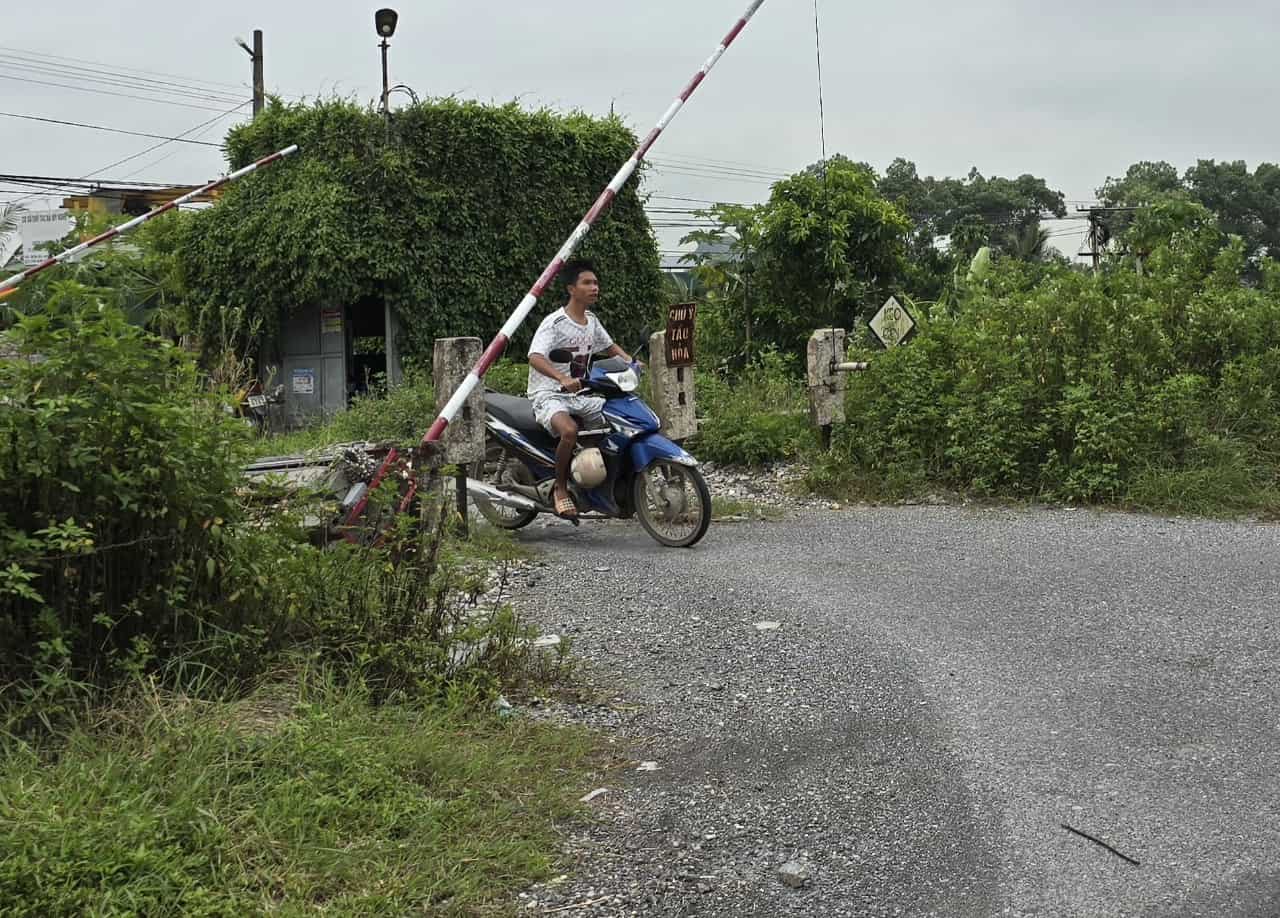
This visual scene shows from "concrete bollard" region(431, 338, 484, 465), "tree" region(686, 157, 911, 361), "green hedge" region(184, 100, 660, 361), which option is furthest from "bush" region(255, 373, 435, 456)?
"tree" region(686, 157, 911, 361)

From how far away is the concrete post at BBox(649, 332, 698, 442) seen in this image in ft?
42.0

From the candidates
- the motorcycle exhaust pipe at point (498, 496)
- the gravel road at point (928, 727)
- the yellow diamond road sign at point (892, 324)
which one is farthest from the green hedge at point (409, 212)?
the gravel road at point (928, 727)

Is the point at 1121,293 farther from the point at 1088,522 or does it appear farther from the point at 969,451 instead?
the point at 1088,522

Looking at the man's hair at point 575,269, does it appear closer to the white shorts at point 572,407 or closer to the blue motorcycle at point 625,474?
the blue motorcycle at point 625,474

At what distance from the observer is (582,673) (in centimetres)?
654

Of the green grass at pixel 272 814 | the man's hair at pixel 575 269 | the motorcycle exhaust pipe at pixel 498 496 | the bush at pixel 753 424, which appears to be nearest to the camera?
the green grass at pixel 272 814

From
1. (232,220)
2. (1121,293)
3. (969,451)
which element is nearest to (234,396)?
(969,451)

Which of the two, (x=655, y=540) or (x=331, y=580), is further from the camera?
(x=655, y=540)

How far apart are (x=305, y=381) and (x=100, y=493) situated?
17.7 meters

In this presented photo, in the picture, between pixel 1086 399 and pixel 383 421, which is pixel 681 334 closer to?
pixel 1086 399

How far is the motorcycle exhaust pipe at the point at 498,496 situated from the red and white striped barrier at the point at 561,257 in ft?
8.33

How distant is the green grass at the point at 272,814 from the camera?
3.70 m

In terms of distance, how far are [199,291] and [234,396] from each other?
17194 millimetres

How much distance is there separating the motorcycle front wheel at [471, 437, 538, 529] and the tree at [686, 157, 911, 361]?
1059 centimetres
